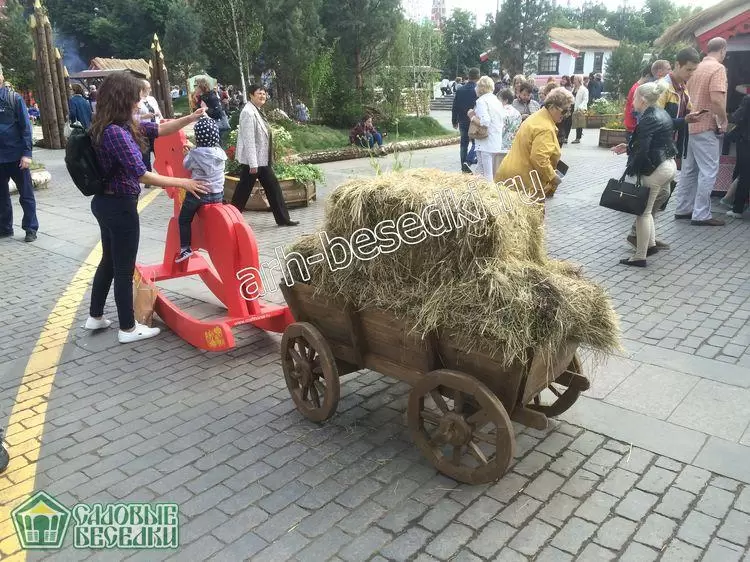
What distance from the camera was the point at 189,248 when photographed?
5.46m

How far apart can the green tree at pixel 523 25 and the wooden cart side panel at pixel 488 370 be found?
45.3 meters

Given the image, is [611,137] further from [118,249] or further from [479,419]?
[479,419]

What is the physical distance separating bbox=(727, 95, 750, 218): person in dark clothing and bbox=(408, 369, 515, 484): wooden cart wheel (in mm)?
7280

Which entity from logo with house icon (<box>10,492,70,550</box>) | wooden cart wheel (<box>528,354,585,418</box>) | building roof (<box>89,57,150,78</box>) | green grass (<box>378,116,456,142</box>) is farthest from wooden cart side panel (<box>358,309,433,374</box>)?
building roof (<box>89,57,150,78</box>)

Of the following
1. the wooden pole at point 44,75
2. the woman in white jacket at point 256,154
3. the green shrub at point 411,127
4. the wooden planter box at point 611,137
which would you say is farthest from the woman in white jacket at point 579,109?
the wooden pole at point 44,75

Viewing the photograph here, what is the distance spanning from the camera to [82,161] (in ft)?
14.5

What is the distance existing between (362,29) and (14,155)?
14.7 m

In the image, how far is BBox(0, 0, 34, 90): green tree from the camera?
2899cm

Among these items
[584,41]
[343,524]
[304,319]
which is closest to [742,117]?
[304,319]

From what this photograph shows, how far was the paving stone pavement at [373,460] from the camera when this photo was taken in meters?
2.85

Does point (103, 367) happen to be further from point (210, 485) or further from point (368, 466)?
point (368, 466)

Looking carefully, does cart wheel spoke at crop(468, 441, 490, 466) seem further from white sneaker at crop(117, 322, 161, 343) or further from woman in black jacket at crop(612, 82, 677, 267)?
woman in black jacket at crop(612, 82, 677, 267)

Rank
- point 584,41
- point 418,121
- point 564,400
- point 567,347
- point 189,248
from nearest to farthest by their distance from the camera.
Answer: point 567,347
point 564,400
point 189,248
point 418,121
point 584,41

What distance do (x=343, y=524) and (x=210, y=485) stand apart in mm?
788
